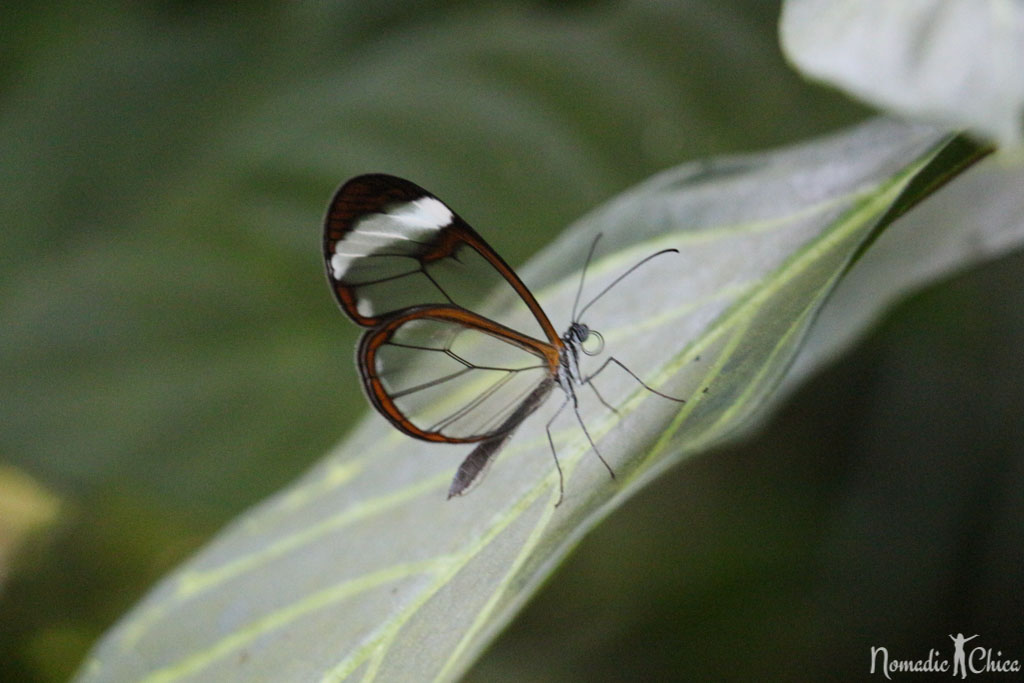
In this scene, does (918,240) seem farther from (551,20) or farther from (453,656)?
(551,20)

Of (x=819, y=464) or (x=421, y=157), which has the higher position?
(x=421, y=157)

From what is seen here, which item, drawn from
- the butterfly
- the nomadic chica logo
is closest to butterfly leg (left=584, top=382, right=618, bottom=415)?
the butterfly

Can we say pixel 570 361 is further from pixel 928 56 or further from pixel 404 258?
pixel 928 56

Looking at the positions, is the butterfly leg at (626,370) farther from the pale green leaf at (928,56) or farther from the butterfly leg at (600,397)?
the pale green leaf at (928,56)

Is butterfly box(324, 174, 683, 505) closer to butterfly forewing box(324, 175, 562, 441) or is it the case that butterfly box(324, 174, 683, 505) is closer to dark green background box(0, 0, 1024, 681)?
butterfly forewing box(324, 175, 562, 441)

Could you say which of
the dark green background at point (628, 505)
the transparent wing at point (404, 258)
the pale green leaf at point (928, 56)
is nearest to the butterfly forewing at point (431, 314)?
the transparent wing at point (404, 258)

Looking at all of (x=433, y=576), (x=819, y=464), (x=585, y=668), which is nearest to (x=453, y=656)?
(x=433, y=576)
